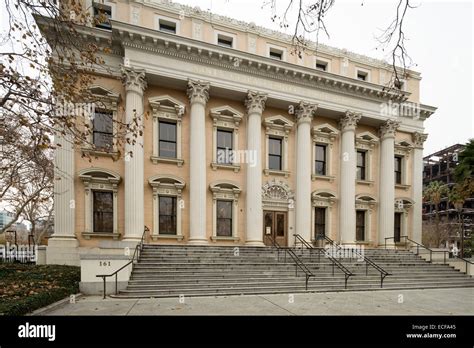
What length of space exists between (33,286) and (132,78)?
10811mm

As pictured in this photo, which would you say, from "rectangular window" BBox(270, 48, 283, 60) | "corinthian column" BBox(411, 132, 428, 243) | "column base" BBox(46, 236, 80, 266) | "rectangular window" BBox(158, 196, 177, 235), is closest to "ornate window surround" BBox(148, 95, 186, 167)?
"rectangular window" BBox(158, 196, 177, 235)

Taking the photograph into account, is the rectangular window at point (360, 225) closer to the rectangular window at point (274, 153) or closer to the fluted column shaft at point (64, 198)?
the rectangular window at point (274, 153)

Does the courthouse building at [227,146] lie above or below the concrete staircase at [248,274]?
above

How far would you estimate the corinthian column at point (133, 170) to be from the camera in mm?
14875

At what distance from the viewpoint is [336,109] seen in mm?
19641

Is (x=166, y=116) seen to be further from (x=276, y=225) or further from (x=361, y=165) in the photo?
(x=361, y=165)

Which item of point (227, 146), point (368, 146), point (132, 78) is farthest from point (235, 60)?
point (368, 146)

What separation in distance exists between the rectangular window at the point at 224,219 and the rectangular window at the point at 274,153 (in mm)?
4048

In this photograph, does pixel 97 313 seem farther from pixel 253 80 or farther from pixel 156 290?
pixel 253 80

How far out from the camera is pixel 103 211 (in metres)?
15.5

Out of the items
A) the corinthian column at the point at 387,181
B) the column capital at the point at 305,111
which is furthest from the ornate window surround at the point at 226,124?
the corinthian column at the point at 387,181

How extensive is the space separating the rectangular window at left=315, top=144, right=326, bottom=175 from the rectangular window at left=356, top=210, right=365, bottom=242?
13.7ft

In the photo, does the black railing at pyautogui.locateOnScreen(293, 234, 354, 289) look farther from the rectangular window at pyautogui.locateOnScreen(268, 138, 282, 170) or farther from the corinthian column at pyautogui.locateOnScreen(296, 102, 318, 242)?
the rectangular window at pyautogui.locateOnScreen(268, 138, 282, 170)

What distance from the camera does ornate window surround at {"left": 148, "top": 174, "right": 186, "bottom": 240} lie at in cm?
1606
